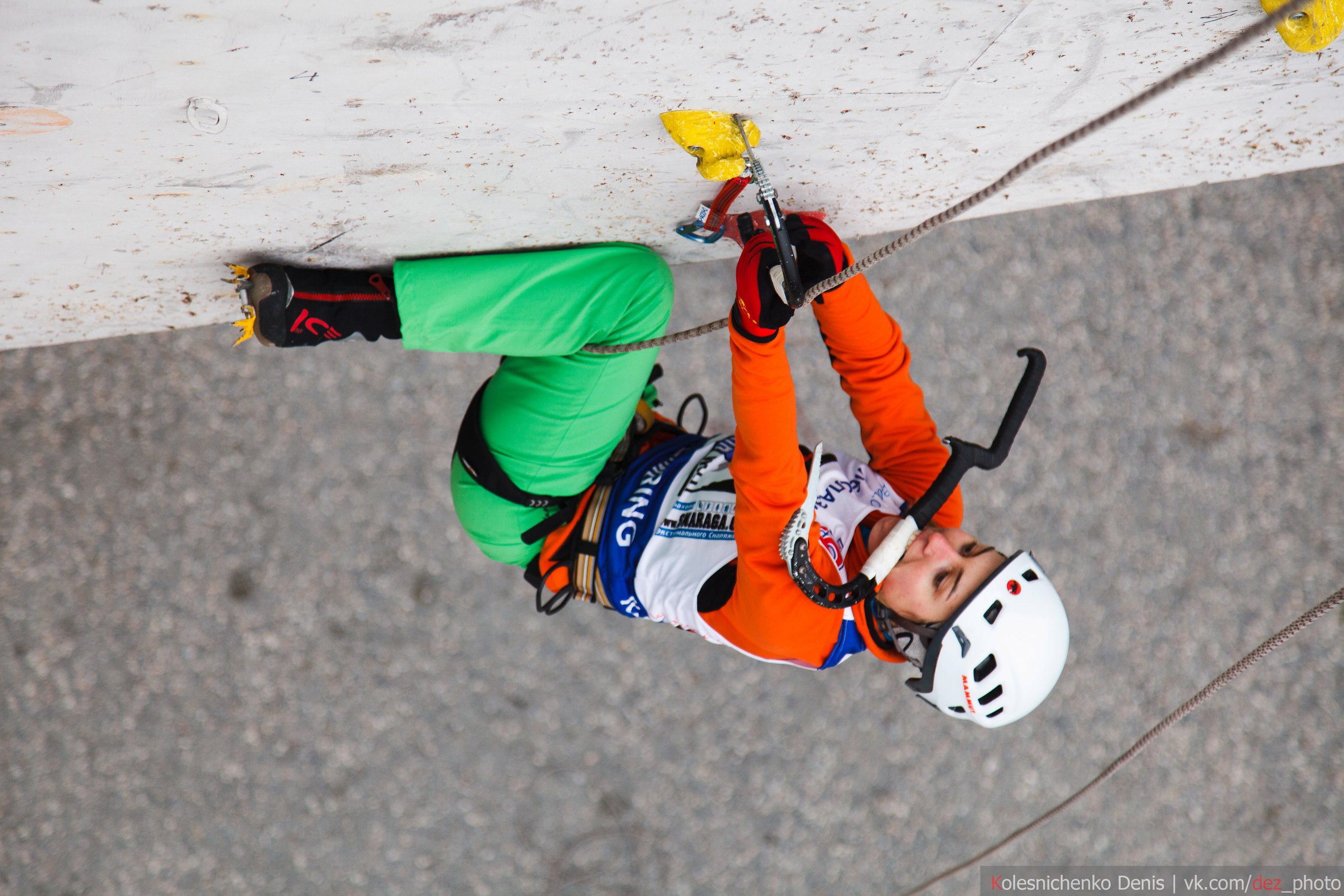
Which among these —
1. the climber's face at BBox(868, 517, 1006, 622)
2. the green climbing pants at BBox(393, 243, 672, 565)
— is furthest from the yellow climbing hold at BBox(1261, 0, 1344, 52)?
the green climbing pants at BBox(393, 243, 672, 565)

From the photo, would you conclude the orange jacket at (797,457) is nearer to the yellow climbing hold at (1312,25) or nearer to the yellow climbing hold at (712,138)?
the yellow climbing hold at (712,138)

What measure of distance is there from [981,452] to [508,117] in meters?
0.90

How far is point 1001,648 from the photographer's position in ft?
4.74

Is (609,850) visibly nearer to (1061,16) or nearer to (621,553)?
(621,553)

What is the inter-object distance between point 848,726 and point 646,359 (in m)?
1.48

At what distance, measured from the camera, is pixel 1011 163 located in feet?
5.09

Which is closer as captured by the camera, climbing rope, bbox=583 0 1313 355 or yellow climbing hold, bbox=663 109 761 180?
climbing rope, bbox=583 0 1313 355

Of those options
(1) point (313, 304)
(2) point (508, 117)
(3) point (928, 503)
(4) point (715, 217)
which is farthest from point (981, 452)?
(1) point (313, 304)

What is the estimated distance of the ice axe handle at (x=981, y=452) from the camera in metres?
1.37

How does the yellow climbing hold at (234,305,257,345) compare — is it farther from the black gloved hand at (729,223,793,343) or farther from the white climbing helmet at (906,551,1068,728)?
the white climbing helmet at (906,551,1068,728)

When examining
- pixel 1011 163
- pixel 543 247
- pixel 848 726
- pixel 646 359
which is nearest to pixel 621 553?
pixel 646 359

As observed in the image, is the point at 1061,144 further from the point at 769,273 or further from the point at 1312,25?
the point at 1312,25

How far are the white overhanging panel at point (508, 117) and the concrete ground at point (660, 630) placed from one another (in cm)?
77

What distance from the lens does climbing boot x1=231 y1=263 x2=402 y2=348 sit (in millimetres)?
1385
